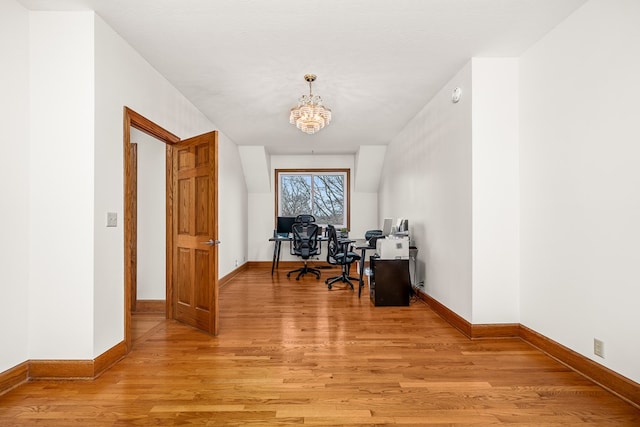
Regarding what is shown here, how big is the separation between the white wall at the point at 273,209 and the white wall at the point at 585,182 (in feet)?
16.7

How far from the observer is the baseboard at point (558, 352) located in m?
2.06

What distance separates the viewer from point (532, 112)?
9.68 feet

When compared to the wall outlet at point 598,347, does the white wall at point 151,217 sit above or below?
above

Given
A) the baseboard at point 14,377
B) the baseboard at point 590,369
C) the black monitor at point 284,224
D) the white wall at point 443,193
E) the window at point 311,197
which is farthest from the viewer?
the window at point 311,197

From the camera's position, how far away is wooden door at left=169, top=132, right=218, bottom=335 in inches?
130

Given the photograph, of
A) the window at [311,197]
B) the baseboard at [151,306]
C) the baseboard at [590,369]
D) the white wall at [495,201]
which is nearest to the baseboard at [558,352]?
the baseboard at [590,369]

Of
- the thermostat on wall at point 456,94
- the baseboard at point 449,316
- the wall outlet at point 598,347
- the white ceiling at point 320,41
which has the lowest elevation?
the baseboard at point 449,316

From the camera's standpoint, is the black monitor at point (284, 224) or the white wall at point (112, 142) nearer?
the white wall at point (112, 142)

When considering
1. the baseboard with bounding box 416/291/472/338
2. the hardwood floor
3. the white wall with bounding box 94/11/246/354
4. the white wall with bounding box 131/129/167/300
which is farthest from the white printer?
the white wall with bounding box 94/11/246/354

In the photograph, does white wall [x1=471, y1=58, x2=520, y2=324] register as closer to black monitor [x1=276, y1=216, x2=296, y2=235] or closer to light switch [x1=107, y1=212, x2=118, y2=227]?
light switch [x1=107, y1=212, x2=118, y2=227]

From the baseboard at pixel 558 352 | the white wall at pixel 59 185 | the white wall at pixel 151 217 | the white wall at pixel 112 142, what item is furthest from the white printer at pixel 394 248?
the white wall at pixel 59 185

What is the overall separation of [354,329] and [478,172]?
2025 millimetres

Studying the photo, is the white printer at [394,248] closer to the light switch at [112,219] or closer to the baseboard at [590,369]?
the baseboard at [590,369]

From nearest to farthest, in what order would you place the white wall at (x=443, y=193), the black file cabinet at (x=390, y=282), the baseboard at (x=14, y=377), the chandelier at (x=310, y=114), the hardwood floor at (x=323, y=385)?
the hardwood floor at (x=323, y=385) < the baseboard at (x=14, y=377) < the white wall at (x=443, y=193) < the chandelier at (x=310, y=114) < the black file cabinet at (x=390, y=282)
